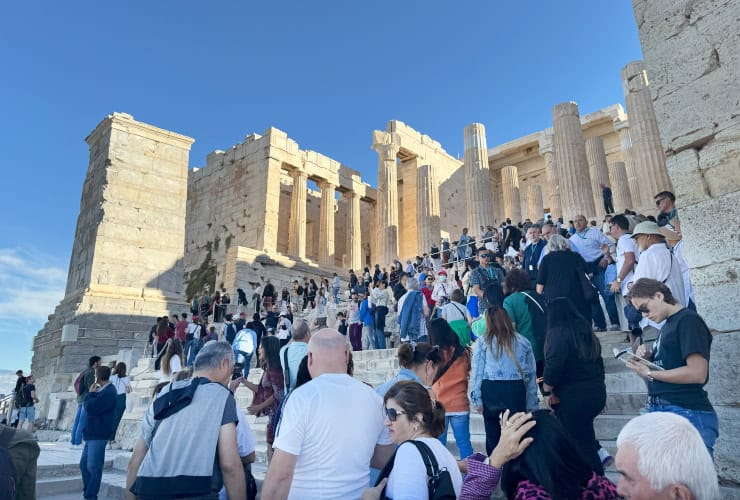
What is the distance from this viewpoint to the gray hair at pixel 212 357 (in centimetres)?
273

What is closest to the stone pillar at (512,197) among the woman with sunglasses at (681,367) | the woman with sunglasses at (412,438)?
the woman with sunglasses at (681,367)

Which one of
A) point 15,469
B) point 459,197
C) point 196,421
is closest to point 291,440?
point 196,421

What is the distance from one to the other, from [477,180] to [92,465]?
19.6 meters

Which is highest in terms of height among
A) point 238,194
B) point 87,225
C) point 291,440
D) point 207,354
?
point 238,194

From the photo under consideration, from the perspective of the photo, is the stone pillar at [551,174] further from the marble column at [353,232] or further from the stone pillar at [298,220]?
the stone pillar at [298,220]

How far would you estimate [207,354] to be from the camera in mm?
2762

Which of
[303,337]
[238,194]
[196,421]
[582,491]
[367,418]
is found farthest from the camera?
[238,194]

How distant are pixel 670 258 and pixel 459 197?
29.1 m

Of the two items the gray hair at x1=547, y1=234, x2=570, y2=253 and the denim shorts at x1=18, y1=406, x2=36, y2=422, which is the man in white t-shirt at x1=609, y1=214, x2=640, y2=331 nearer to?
the gray hair at x1=547, y1=234, x2=570, y2=253

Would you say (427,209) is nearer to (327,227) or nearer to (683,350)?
(327,227)

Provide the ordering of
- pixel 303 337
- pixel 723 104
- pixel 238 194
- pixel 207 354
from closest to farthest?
pixel 207 354
pixel 723 104
pixel 303 337
pixel 238 194

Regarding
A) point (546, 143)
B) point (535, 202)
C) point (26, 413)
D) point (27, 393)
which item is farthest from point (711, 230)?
point (535, 202)

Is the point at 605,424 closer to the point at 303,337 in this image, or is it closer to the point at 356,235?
the point at 303,337

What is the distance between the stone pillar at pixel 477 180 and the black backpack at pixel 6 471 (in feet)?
67.1
